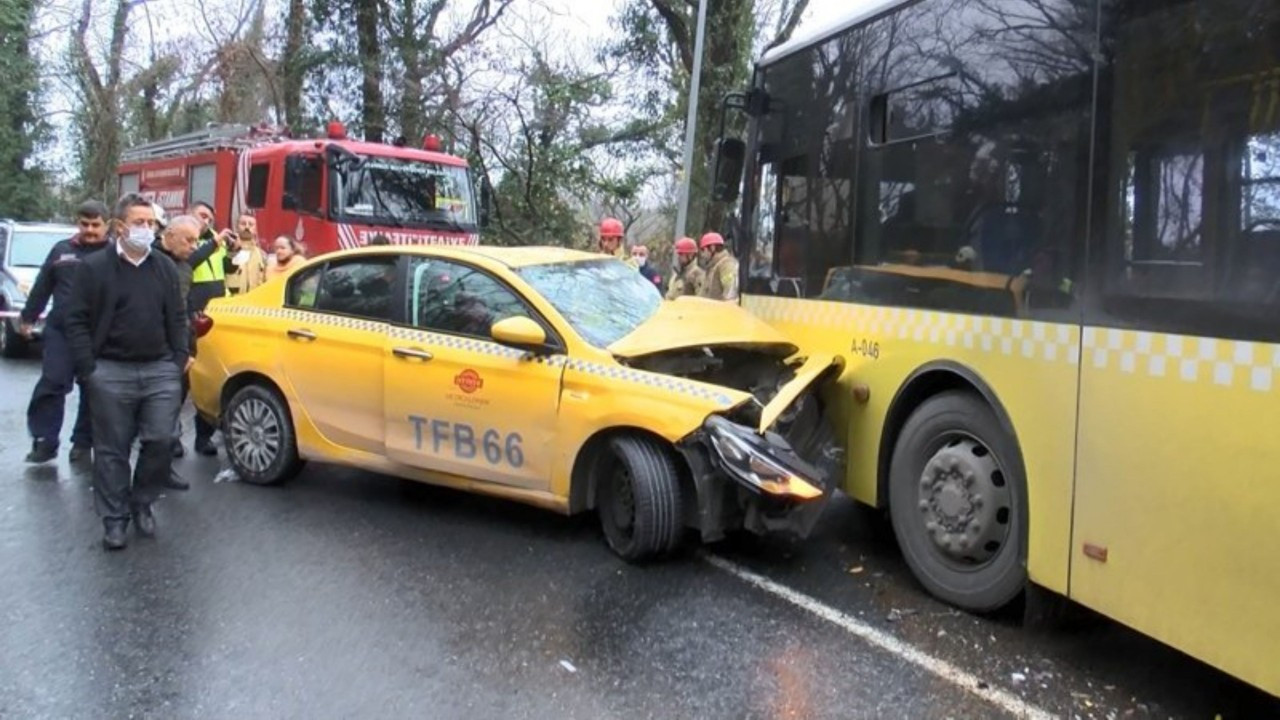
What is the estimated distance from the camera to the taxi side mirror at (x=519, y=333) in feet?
16.3

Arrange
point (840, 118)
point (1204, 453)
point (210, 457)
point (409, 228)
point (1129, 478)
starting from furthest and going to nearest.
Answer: point (409, 228) → point (210, 457) → point (840, 118) → point (1129, 478) → point (1204, 453)

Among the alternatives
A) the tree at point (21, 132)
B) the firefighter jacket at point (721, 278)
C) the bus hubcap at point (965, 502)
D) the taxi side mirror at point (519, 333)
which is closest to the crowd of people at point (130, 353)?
the taxi side mirror at point (519, 333)

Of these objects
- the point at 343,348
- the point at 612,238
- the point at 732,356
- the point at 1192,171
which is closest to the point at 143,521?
the point at 343,348

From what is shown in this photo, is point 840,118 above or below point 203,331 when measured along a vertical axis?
above

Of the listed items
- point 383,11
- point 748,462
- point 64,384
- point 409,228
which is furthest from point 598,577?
point 383,11

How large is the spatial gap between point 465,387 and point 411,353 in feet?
1.46

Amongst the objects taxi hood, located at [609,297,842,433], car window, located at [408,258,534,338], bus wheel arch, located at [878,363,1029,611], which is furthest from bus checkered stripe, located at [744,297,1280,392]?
car window, located at [408,258,534,338]

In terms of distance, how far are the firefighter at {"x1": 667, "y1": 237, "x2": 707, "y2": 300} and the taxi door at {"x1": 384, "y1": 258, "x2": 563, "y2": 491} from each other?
4.15 meters

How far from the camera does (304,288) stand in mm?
6266

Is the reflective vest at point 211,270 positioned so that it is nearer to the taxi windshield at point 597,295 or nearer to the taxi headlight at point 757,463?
the taxi windshield at point 597,295

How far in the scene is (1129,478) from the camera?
131 inches

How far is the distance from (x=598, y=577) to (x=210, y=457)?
3.87m

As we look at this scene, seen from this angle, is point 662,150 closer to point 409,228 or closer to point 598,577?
point 409,228

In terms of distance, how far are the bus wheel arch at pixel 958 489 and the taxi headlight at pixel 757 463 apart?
18.5 inches
